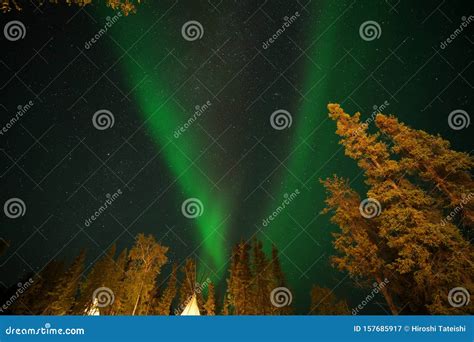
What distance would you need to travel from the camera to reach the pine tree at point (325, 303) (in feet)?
133

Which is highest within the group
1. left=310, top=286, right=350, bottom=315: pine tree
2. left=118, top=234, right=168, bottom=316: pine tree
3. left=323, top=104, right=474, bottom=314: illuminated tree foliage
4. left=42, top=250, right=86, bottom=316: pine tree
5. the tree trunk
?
left=323, top=104, right=474, bottom=314: illuminated tree foliage

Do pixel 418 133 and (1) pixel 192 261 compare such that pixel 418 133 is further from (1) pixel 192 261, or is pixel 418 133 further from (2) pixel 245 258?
(1) pixel 192 261

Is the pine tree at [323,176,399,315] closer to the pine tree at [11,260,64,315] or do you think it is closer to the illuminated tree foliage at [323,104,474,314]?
the illuminated tree foliage at [323,104,474,314]

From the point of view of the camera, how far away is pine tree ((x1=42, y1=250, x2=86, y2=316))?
31.9m

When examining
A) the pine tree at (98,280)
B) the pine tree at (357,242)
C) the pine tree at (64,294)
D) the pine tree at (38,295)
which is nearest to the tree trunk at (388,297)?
the pine tree at (357,242)

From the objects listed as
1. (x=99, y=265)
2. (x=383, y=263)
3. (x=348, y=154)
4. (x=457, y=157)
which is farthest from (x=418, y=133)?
(x=99, y=265)

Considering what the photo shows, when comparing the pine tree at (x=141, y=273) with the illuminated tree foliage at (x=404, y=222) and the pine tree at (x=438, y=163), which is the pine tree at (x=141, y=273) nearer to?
the illuminated tree foliage at (x=404, y=222)

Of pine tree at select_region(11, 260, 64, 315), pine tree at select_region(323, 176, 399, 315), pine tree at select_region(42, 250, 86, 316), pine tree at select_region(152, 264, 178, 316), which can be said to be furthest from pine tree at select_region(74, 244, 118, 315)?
pine tree at select_region(323, 176, 399, 315)

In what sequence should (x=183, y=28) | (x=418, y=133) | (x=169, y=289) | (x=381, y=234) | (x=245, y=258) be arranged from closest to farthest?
1. (x=381, y=234)
2. (x=418, y=133)
3. (x=183, y=28)
4. (x=245, y=258)
5. (x=169, y=289)

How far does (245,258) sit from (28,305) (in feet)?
75.4

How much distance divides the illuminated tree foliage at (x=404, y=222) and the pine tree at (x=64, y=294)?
30.1 meters

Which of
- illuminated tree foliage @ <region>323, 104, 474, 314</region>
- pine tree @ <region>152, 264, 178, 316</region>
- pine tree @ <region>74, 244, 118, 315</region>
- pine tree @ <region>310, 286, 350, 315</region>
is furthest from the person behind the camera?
pine tree @ <region>310, 286, 350, 315</region>

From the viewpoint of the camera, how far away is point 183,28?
15664mm

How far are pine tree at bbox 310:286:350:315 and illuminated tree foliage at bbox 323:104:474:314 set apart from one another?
3013cm
